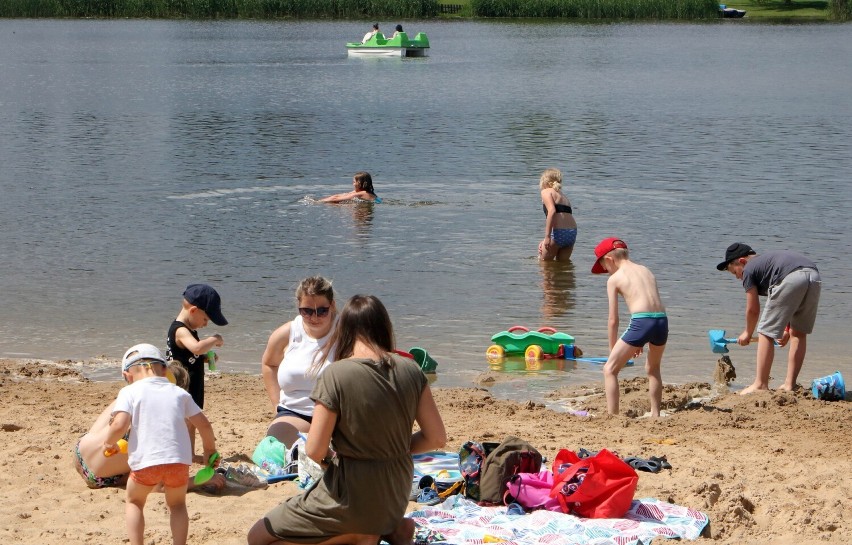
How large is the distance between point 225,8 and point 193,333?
8936 centimetres

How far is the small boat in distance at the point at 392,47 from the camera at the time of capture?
59156 mm

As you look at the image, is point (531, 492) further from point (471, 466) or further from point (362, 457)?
point (362, 457)

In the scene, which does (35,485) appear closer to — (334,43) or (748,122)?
(748,122)

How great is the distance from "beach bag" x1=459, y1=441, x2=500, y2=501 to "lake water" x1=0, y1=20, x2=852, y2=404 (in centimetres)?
345

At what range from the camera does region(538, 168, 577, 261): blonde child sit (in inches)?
594

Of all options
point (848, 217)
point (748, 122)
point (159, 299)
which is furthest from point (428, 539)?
point (748, 122)

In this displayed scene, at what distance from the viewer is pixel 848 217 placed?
19203 mm

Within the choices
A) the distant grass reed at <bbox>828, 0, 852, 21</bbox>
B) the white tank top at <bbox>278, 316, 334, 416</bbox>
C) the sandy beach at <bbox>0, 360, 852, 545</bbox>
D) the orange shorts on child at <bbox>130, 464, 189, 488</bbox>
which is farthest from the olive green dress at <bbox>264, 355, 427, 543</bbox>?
the distant grass reed at <bbox>828, 0, 852, 21</bbox>

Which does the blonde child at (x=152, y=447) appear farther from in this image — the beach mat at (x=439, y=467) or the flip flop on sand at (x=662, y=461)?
the flip flop on sand at (x=662, y=461)

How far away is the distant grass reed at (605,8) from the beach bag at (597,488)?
88714 millimetres

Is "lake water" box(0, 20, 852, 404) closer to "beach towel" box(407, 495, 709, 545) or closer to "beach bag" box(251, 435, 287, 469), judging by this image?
"beach bag" box(251, 435, 287, 469)

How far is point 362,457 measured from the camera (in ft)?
18.6

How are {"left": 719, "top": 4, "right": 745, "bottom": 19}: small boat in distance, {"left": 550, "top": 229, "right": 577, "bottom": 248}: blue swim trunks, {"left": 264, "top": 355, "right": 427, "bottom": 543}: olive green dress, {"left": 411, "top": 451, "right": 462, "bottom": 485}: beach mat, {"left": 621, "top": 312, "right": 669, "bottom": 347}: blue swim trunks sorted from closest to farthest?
{"left": 264, "top": 355, "right": 427, "bottom": 543}: olive green dress < {"left": 411, "top": 451, "right": 462, "bottom": 485}: beach mat < {"left": 621, "top": 312, "right": 669, "bottom": 347}: blue swim trunks < {"left": 550, "top": 229, "right": 577, "bottom": 248}: blue swim trunks < {"left": 719, "top": 4, "right": 745, "bottom": 19}: small boat in distance

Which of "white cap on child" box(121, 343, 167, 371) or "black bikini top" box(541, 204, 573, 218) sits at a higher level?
"white cap on child" box(121, 343, 167, 371)
